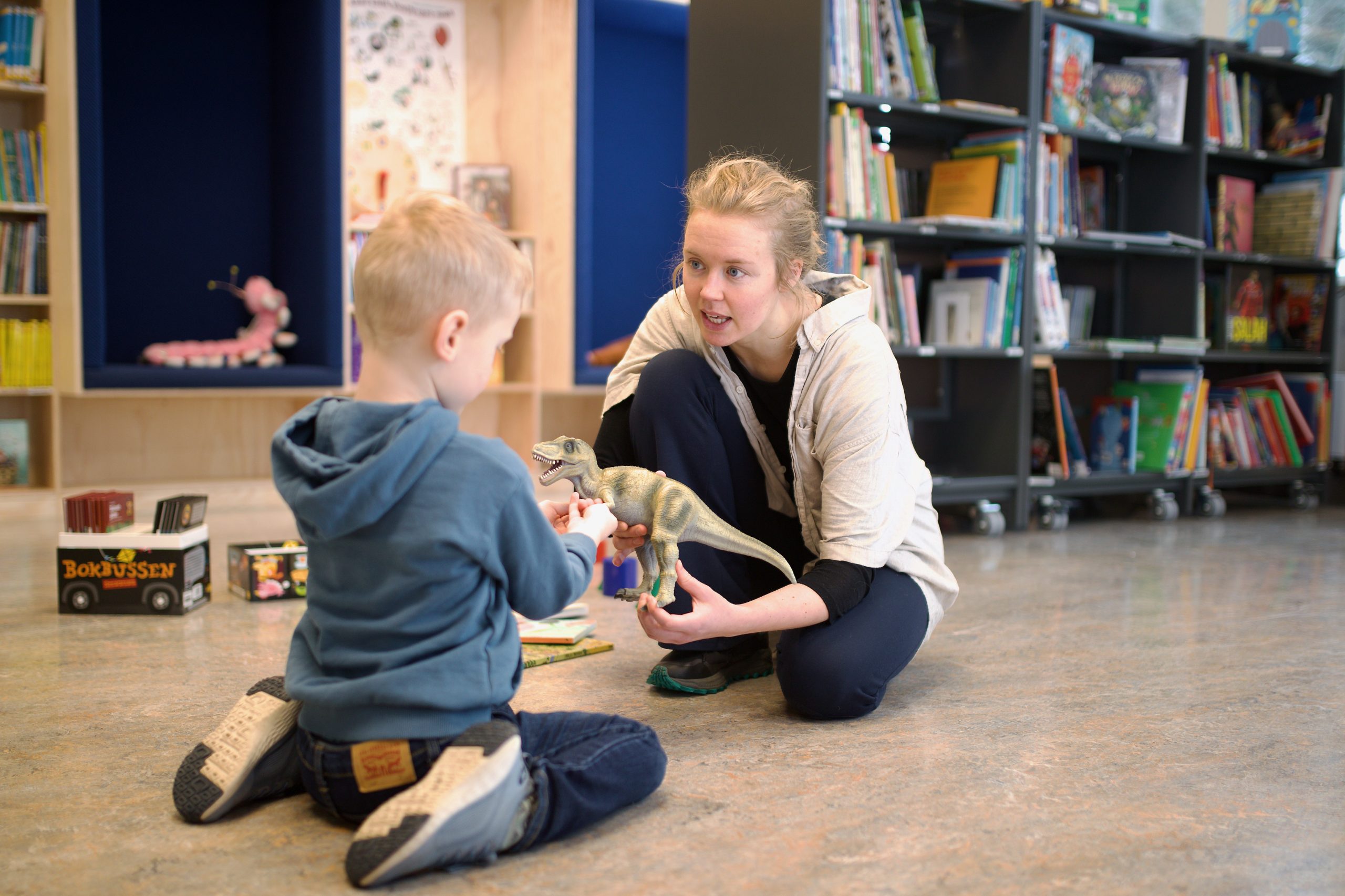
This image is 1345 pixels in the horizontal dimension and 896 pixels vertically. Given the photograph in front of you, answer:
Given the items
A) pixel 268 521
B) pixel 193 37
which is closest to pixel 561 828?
pixel 268 521

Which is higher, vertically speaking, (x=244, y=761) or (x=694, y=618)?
(x=694, y=618)

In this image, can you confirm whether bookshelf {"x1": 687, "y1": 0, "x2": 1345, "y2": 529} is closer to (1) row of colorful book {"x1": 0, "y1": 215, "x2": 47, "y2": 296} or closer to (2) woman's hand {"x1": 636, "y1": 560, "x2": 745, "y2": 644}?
(2) woman's hand {"x1": 636, "y1": 560, "x2": 745, "y2": 644}

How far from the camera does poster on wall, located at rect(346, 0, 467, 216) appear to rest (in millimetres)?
4602

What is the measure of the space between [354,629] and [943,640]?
1.44 meters

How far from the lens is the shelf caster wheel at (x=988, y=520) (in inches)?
147

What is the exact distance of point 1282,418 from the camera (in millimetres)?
Answer: 4609

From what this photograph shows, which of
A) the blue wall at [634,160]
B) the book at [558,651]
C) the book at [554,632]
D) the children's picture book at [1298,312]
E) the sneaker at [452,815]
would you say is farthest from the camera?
the blue wall at [634,160]

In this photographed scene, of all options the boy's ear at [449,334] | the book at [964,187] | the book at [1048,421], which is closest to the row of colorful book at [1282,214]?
the book at [1048,421]

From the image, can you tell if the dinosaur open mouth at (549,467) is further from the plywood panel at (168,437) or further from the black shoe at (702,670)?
the plywood panel at (168,437)

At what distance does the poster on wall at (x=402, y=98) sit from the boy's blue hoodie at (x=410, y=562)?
3644 mm

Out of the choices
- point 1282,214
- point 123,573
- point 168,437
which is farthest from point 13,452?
point 1282,214

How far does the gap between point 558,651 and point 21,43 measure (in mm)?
3142

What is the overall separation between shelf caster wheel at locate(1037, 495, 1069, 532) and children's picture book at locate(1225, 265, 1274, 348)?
1.36 metres

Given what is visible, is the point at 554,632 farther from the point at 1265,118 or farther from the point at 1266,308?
the point at 1265,118
